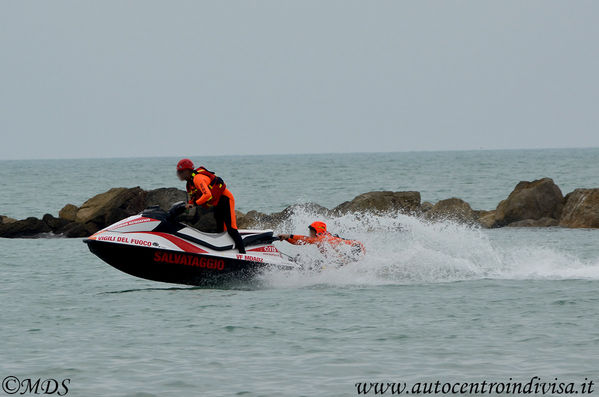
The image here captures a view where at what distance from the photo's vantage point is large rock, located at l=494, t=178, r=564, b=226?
28984 mm

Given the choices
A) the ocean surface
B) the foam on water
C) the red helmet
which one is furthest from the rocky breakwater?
the red helmet

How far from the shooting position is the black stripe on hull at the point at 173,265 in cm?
1446

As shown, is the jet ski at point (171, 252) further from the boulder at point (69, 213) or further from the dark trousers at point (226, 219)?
the boulder at point (69, 213)

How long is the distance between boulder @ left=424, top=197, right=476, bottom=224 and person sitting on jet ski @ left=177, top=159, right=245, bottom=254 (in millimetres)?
14646

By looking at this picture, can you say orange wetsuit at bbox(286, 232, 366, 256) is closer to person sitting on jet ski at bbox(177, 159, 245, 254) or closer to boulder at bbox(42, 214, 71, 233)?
person sitting on jet ski at bbox(177, 159, 245, 254)

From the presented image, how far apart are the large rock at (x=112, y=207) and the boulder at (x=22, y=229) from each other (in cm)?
116

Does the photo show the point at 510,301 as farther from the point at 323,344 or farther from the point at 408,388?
the point at 408,388

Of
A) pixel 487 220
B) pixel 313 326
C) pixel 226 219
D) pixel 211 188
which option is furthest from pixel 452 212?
pixel 313 326

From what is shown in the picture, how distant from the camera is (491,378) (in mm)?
8930

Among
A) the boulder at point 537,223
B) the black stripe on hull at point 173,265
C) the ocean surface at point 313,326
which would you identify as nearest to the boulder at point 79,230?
the ocean surface at point 313,326

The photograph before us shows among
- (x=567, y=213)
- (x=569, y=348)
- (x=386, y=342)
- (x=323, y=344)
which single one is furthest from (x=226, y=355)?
(x=567, y=213)

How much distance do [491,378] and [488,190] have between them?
45.6 m

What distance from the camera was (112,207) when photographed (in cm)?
2852

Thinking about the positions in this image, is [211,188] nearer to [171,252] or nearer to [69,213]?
[171,252]
